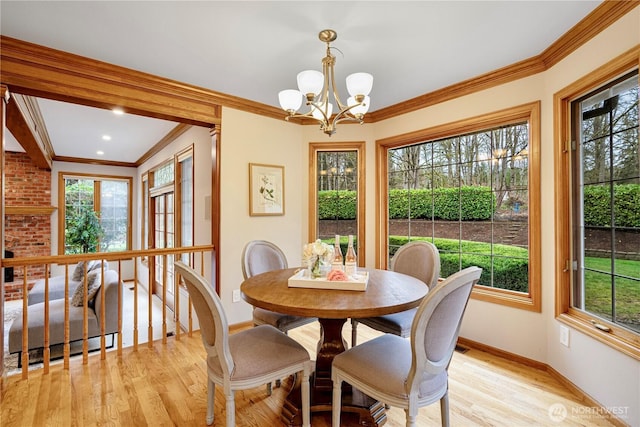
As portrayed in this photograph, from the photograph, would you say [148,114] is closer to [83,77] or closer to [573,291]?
[83,77]

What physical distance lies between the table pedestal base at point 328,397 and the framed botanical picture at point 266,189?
171 cm

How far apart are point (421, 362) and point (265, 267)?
1.66 metres

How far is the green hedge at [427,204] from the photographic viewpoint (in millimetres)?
2783

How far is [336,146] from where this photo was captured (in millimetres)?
3621

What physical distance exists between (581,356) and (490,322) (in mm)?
696

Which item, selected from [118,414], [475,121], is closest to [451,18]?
[475,121]

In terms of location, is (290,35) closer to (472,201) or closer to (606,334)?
(472,201)

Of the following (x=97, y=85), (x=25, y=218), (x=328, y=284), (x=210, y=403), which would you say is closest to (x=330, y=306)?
(x=328, y=284)

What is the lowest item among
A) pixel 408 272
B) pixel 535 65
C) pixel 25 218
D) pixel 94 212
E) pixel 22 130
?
pixel 408 272

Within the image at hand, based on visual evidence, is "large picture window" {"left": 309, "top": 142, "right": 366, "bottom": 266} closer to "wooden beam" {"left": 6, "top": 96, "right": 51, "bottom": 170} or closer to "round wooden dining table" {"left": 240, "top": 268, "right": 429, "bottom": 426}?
"round wooden dining table" {"left": 240, "top": 268, "right": 429, "bottom": 426}

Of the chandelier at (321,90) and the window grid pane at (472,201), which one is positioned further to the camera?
the window grid pane at (472,201)

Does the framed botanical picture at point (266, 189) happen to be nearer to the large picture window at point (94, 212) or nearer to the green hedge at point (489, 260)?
the green hedge at point (489, 260)

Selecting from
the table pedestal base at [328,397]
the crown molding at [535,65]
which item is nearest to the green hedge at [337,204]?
the crown molding at [535,65]

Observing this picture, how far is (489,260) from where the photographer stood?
274 centimetres
